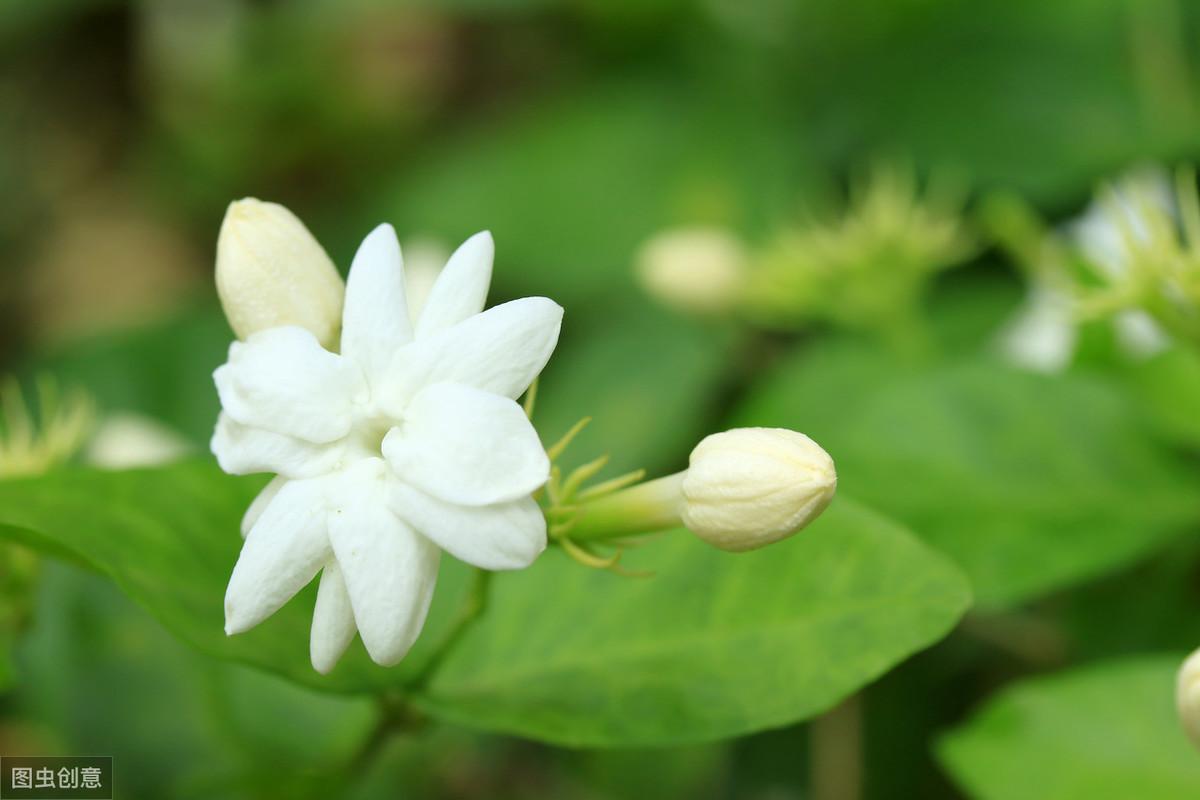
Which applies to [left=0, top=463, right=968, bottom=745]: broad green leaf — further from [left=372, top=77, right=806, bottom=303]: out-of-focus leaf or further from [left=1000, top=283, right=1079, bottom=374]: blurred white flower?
[left=372, top=77, right=806, bottom=303]: out-of-focus leaf

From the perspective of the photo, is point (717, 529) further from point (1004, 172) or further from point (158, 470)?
point (1004, 172)

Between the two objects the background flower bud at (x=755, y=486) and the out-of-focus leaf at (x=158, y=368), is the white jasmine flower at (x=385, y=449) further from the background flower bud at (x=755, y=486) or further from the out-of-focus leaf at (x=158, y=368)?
the out-of-focus leaf at (x=158, y=368)

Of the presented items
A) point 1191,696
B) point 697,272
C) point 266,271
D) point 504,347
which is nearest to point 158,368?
point 697,272

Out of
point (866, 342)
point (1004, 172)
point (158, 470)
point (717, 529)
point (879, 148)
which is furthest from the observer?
point (879, 148)

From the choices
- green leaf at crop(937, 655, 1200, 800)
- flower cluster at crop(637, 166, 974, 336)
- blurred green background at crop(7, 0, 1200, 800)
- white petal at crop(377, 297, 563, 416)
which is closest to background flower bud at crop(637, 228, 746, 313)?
flower cluster at crop(637, 166, 974, 336)

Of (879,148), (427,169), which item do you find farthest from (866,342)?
(427,169)

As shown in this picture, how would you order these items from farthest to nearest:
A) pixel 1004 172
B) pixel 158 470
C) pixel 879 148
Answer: pixel 879 148, pixel 1004 172, pixel 158 470

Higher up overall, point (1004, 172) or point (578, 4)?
point (578, 4)
